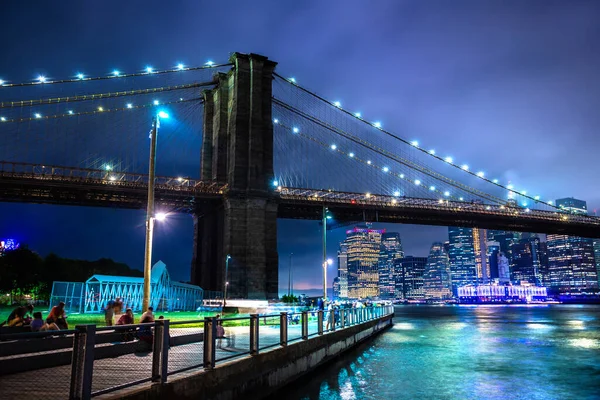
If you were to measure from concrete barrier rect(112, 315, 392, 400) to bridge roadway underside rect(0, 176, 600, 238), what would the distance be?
31963 millimetres

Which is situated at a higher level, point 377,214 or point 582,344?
point 377,214

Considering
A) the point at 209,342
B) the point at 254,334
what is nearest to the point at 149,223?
the point at 254,334

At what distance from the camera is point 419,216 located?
74.7 m

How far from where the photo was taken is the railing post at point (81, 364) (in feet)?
19.6

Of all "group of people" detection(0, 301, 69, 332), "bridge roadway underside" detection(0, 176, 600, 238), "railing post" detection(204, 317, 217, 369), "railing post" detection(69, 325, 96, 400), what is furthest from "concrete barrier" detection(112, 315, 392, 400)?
"bridge roadway underside" detection(0, 176, 600, 238)

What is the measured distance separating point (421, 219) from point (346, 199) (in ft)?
55.6

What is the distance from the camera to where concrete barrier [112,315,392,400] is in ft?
24.6

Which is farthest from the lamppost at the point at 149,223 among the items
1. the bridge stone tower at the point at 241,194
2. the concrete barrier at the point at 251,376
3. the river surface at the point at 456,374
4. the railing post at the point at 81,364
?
the bridge stone tower at the point at 241,194

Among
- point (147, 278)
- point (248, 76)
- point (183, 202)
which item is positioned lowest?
point (147, 278)

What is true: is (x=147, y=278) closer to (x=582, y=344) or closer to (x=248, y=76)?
(x=582, y=344)

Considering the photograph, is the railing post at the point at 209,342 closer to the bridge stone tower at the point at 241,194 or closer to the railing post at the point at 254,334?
the railing post at the point at 254,334

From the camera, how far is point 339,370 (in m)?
17.8

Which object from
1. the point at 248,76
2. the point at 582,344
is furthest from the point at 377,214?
the point at 582,344

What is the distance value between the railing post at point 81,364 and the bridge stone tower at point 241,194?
136ft
